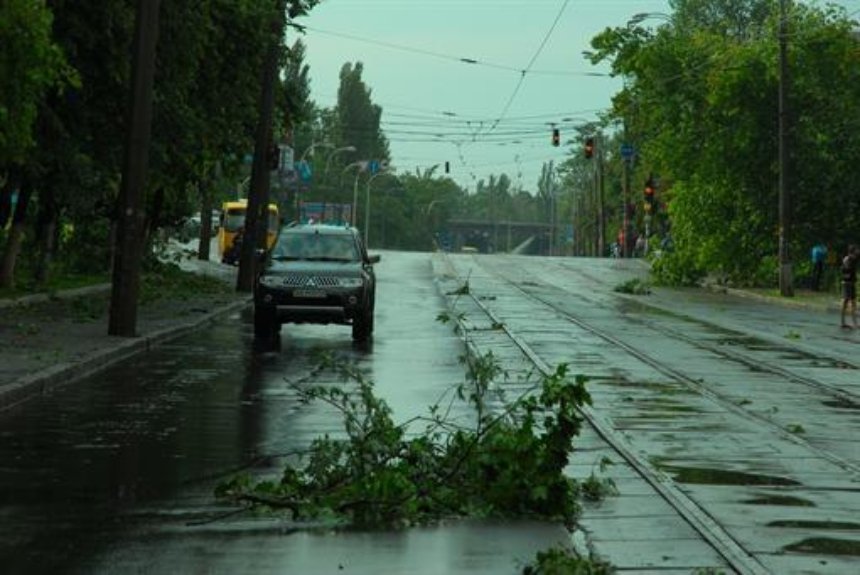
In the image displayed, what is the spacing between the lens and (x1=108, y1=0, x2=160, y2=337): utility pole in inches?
765

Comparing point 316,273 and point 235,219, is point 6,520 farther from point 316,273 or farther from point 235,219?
point 235,219

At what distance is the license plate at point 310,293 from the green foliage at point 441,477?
12.4 m

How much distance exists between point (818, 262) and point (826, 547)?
41.0 meters

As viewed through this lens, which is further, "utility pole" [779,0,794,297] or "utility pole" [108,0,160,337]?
"utility pole" [779,0,794,297]

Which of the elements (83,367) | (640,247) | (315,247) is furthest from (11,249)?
(640,247)

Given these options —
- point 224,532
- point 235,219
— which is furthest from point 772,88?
point 224,532

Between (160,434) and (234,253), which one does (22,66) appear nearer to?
(160,434)

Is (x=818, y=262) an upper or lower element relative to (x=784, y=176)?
lower

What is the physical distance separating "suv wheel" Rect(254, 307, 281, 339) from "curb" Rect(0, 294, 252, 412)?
4.59 ft

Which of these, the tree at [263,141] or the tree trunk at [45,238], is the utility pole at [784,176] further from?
the tree trunk at [45,238]

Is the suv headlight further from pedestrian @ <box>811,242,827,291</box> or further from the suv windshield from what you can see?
pedestrian @ <box>811,242,827,291</box>

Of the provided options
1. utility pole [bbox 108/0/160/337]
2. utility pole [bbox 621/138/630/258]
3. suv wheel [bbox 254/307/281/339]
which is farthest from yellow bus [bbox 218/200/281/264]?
utility pole [bbox 108/0/160/337]

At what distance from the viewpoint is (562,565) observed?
20.9 ft

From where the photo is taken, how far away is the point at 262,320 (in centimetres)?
2159
